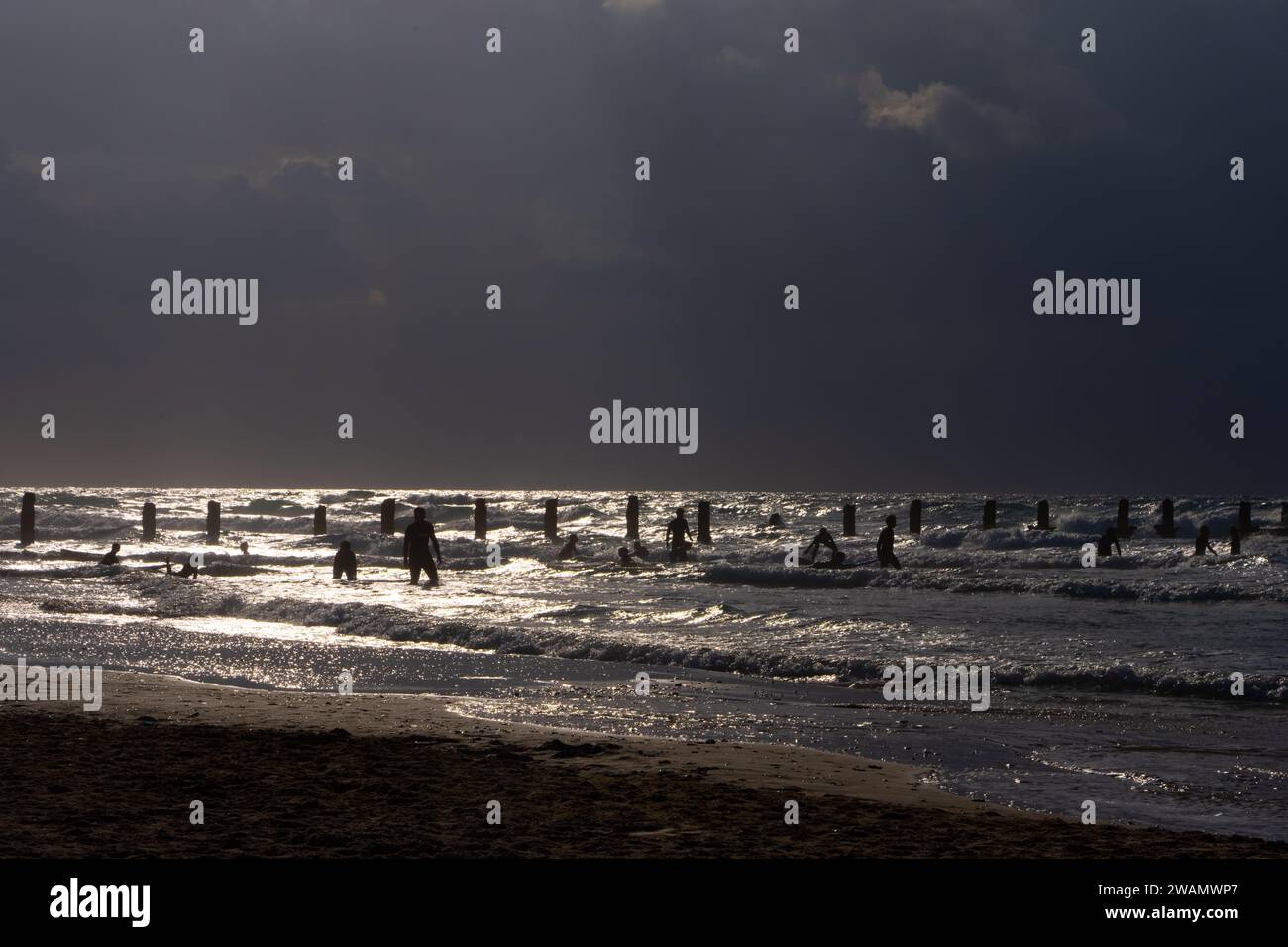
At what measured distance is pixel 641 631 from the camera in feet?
59.2

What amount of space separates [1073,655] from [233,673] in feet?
32.6

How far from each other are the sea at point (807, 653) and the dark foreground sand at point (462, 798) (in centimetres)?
80

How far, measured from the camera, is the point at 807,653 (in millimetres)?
15047

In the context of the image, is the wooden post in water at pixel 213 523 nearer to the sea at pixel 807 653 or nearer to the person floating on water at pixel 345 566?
the sea at pixel 807 653

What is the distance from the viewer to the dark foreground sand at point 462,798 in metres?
5.99

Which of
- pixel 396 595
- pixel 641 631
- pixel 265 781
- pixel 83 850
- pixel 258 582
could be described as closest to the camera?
pixel 83 850

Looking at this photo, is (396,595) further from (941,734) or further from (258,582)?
(941,734)

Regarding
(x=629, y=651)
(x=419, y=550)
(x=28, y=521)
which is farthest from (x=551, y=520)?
(x=629, y=651)

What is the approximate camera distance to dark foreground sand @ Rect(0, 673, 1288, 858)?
236 inches

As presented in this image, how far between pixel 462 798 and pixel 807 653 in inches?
335

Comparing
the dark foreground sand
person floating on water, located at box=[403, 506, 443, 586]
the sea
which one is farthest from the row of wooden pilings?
the dark foreground sand

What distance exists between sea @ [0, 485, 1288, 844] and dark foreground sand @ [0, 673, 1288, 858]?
796 millimetres

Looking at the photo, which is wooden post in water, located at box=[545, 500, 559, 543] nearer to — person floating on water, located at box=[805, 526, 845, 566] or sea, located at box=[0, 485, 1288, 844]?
person floating on water, located at box=[805, 526, 845, 566]
